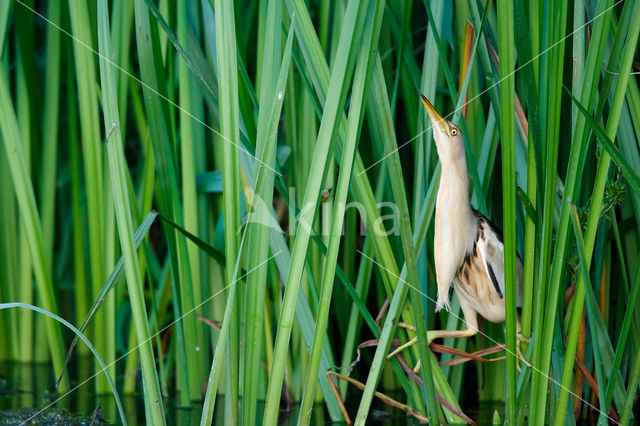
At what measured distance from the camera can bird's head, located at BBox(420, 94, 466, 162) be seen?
1.20m

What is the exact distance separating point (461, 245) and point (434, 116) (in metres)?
0.25

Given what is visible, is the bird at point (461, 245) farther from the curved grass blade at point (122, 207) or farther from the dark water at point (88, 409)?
the curved grass blade at point (122, 207)

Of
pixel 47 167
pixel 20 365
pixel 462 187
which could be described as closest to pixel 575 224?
pixel 462 187

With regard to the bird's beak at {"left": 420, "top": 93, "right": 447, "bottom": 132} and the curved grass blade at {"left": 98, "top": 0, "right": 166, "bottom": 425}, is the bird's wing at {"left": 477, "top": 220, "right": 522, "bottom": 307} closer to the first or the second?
the bird's beak at {"left": 420, "top": 93, "right": 447, "bottom": 132}

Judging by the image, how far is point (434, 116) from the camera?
3.93ft

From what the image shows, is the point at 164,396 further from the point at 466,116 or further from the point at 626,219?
the point at 626,219

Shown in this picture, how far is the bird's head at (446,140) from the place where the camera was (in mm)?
1202

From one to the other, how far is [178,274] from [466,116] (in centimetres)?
73

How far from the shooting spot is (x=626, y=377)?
1428 millimetres

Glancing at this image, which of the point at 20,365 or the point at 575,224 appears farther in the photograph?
the point at 20,365

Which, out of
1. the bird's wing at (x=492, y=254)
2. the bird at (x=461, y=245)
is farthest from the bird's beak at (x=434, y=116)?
the bird's wing at (x=492, y=254)

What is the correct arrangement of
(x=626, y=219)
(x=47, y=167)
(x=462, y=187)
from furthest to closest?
(x=47, y=167)
(x=626, y=219)
(x=462, y=187)

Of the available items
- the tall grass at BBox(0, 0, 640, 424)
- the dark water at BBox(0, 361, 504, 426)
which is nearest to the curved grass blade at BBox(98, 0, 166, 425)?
the tall grass at BBox(0, 0, 640, 424)

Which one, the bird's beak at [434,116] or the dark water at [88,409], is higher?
the bird's beak at [434,116]
